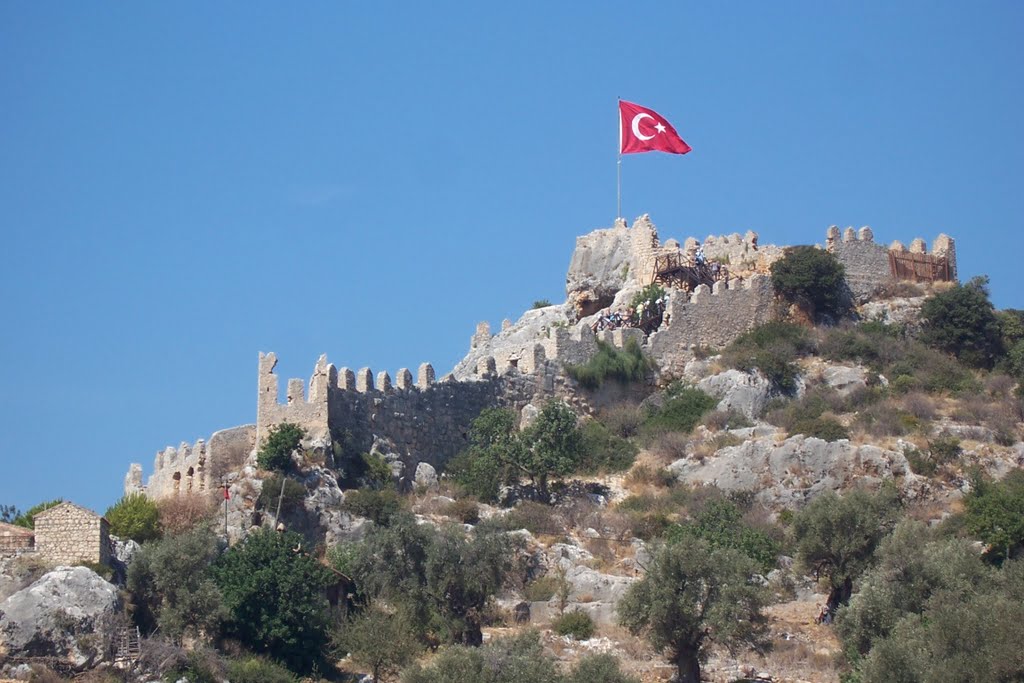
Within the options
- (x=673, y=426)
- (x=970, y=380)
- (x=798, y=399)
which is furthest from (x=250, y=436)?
(x=970, y=380)

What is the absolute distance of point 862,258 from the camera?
6238cm

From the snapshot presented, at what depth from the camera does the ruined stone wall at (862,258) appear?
6188cm

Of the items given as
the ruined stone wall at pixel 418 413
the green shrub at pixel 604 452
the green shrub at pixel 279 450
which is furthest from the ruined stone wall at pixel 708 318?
the green shrub at pixel 279 450

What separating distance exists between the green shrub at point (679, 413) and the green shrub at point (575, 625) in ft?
38.6

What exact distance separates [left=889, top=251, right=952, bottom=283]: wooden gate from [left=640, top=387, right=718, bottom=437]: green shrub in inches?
405

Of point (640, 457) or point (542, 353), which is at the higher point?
point (542, 353)

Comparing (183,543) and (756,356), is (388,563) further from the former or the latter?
(756,356)

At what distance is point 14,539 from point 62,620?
3.46 m

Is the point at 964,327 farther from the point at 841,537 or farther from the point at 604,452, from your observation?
the point at 841,537

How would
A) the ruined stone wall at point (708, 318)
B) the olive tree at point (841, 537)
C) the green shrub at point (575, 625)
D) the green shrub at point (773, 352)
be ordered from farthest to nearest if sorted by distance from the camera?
the ruined stone wall at point (708, 318) → the green shrub at point (773, 352) → the olive tree at point (841, 537) → the green shrub at point (575, 625)

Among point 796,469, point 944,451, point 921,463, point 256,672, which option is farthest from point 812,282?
point 256,672

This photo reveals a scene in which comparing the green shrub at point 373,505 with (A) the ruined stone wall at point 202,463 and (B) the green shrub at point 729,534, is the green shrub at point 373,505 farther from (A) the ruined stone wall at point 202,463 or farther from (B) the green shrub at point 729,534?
(B) the green shrub at point 729,534

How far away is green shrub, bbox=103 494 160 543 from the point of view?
4416cm

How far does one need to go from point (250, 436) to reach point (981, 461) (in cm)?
1746
